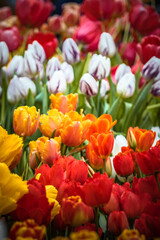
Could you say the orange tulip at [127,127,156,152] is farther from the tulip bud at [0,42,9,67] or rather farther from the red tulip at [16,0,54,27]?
the red tulip at [16,0,54,27]

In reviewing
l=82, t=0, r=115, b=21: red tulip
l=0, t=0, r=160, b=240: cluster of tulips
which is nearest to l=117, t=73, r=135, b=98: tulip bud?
l=0, t=0, r=160, b=240: cluster of tulips

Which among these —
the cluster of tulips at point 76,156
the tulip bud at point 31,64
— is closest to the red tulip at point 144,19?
the cluster of tulips at point 76,156

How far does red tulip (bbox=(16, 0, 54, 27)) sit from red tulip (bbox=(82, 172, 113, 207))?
2.63 ft

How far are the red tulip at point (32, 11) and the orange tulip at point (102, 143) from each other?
704 mm

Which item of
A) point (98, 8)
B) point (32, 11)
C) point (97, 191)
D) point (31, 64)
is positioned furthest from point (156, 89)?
point (32, 11)

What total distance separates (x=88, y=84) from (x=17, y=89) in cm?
14

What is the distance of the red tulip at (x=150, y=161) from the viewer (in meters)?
0.38

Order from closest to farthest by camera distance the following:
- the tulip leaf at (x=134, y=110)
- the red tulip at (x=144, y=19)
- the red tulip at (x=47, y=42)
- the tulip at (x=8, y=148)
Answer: the tulip at (x=8, y=148) → the tulip leaf at (x=134, y=110) → the red tulip at (x=47, y=42) → the red tulip at (x=144, y=19)

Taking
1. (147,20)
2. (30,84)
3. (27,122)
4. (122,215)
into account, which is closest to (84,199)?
(122,215)

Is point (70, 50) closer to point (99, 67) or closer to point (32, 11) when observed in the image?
point (99, 67)

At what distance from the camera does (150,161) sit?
15.1 inches

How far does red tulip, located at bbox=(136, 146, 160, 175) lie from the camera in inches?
15.1

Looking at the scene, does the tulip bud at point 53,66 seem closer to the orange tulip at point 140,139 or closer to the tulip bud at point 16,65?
the tulip bud at point 16,65

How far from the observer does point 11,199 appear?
32 cm
